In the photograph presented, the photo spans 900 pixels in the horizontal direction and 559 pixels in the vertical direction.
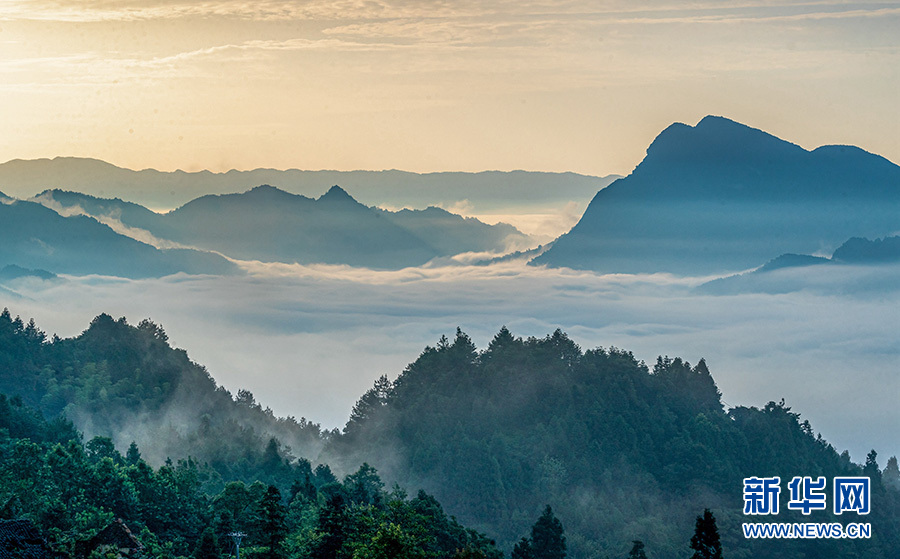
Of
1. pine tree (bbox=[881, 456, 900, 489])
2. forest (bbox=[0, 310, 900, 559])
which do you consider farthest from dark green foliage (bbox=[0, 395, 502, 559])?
pine tree (bbox=[881, 456, 900, 489])

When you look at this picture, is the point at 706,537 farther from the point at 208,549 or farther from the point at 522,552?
the point at 208,549

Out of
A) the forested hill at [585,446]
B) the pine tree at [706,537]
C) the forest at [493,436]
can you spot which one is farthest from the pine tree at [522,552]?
the forested hill at [585,446]

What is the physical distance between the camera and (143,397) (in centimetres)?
14162

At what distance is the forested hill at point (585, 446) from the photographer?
126 m

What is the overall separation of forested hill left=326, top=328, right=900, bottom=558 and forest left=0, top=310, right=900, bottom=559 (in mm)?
174

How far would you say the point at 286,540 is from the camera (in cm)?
7506

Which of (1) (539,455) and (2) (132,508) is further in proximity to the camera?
(1) (539,455)

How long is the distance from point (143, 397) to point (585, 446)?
159 ft

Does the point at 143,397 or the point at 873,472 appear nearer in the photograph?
the point at 873,472

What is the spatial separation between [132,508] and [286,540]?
1453cm

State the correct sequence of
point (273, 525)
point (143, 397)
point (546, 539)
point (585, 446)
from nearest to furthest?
point (273, 525) < point (546, 539) < point (585, 446) < point (143, 397)

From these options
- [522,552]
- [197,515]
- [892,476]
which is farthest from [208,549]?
[892,476]

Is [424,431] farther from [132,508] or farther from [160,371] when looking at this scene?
[132,508]

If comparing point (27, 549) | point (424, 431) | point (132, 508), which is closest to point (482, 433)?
point (424, 431)
